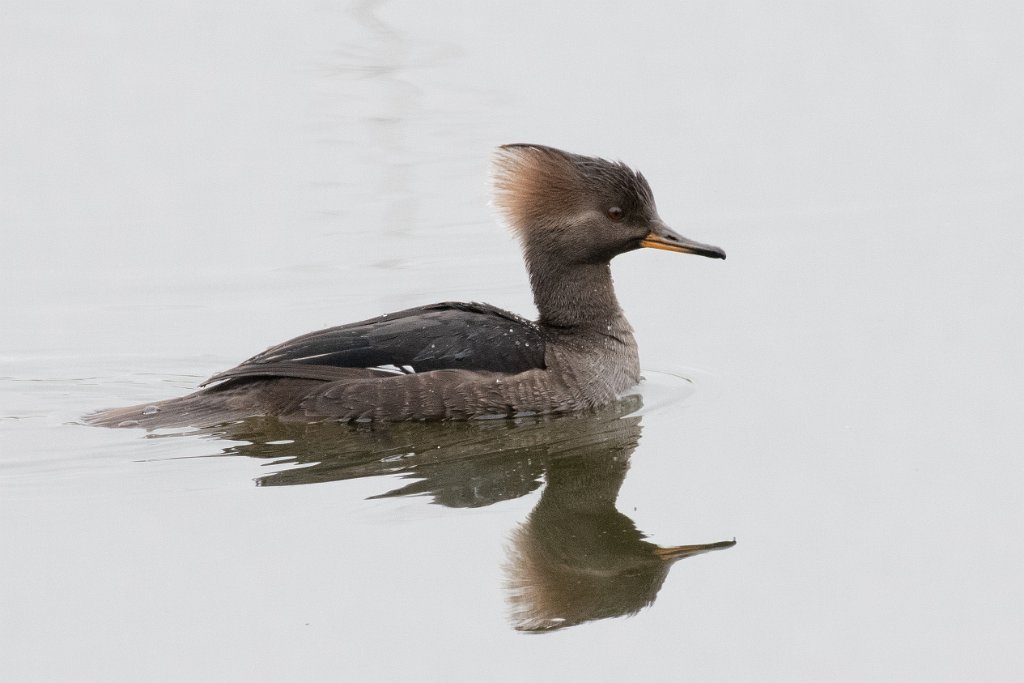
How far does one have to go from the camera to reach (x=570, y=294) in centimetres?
980

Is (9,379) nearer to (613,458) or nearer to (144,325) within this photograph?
(144,325)

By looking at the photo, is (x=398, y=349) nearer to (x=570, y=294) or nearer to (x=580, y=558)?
(x=570, y=294)

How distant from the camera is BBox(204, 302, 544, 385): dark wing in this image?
29.5ft

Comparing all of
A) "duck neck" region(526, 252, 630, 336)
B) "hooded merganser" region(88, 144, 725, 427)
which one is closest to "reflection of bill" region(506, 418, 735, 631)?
"hooded merganser" region(88, 144, 725, 427)

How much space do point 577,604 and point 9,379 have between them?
15.8ft

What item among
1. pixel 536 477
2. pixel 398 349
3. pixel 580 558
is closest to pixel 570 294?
pixel 398 349

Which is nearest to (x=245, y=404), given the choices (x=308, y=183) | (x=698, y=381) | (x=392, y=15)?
(x=698, y=381)

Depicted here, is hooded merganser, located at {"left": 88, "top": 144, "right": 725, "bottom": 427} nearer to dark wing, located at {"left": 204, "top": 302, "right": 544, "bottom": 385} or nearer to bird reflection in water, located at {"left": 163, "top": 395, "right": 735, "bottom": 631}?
dark wing, located at {"left": 204, "top": 302, "right": 544, "bottom": 385}

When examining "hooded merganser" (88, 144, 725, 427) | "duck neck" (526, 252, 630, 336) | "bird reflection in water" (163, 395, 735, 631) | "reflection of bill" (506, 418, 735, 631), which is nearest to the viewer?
"reflection of bill" (506, 418, 735, 631)

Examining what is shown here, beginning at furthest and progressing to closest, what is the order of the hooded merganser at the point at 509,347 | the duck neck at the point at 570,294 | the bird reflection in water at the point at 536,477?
the duck neck at the point at 570,294
the hooded merganser at the point at 509,347
the bird reflection in water at the point at 536,477

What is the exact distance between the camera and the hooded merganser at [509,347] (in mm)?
8992

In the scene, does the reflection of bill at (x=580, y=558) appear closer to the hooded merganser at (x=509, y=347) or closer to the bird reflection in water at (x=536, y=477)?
the bird reflection in water at (x=536, y=477)

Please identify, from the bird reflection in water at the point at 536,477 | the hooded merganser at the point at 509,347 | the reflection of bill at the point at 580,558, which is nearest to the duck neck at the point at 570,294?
the hooded merganser at the point at 509,347

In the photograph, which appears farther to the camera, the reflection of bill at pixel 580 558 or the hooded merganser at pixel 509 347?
the hooded merganser at pixel 509 347
